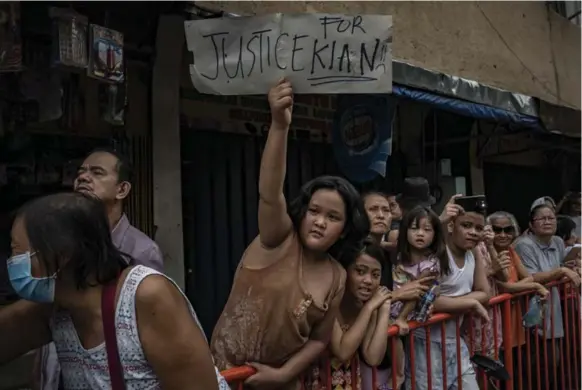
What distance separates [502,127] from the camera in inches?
336

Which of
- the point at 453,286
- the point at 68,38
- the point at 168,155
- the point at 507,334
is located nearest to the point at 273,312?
the point at 453,286

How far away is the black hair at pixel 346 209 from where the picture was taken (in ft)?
8.59

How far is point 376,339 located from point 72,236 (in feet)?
5.64

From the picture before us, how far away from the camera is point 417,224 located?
3668mm

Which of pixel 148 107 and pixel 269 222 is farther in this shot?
pixel 148 107

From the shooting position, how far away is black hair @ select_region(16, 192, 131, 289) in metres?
1.68

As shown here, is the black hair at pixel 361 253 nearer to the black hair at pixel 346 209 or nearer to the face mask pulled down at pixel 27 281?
the black hair at pixel 346 209

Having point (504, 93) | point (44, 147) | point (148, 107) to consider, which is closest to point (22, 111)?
point (44, 147)

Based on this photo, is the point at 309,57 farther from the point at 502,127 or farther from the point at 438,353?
the point at 502,127

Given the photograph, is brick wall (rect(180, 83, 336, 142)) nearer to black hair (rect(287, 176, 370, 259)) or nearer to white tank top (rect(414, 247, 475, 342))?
white tank top (rect(414, 247, 475, 342))

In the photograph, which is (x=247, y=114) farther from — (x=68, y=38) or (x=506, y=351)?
(x=506, y=351)

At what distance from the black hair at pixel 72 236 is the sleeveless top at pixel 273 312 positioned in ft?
2.94

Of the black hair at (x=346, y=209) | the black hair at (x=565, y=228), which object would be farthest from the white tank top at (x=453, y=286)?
the black hair at (x=565, y=228)

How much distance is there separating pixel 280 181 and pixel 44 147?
8.81ft
